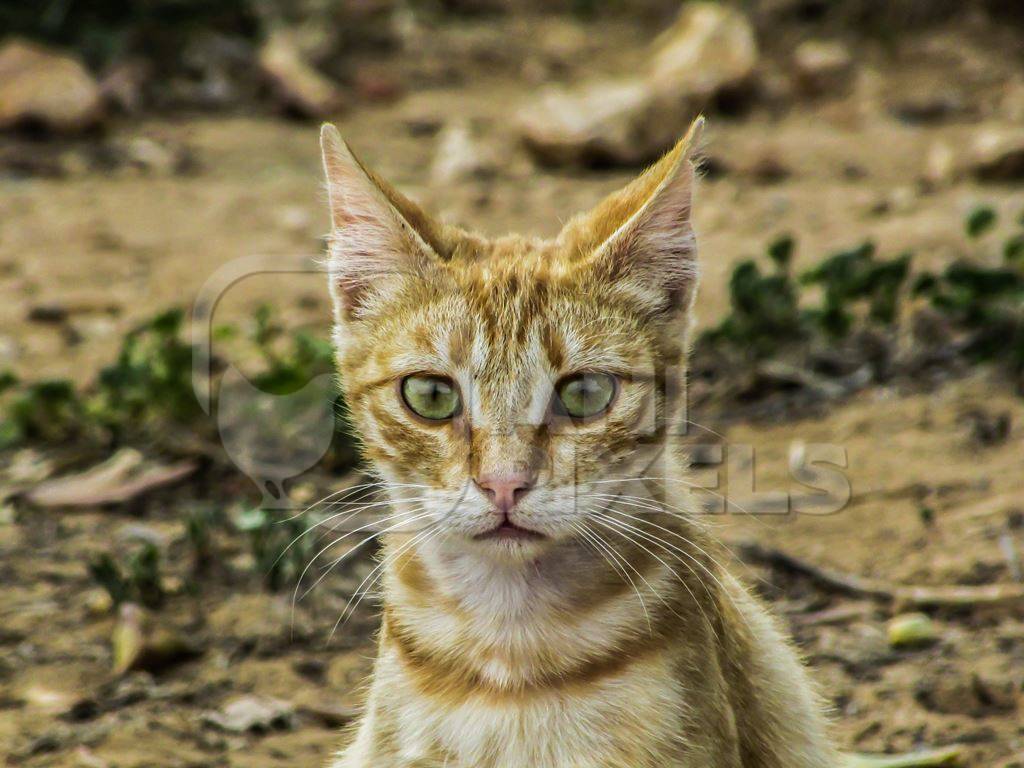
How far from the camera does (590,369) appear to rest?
3061 mm

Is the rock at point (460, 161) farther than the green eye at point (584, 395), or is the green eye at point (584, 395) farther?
the rock at point (460, 161)

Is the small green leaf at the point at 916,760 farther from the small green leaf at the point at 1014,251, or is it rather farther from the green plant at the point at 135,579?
the small green leaf at the point at 1014,251

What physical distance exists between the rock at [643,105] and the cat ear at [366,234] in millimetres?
5072

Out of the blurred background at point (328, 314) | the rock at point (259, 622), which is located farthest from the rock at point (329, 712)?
the rock at point (259, 622)

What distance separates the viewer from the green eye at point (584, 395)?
304cm

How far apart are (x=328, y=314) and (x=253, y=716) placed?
2.94m

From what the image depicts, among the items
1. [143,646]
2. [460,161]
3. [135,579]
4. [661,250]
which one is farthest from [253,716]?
[460,161]

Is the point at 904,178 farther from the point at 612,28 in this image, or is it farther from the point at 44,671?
the point at 44,671

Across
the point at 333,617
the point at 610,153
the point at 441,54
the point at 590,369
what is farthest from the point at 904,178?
the point at 590,369

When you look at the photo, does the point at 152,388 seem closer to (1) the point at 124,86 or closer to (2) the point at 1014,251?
(2) the point at 1014,251

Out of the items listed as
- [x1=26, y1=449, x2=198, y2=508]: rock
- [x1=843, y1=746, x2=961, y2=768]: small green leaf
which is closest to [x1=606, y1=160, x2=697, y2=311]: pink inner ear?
[x1=843, y1=746, x2=961, y2=768]: small green leaf

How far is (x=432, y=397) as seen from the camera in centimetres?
310

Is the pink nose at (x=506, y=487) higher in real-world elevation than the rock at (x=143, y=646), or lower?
higher

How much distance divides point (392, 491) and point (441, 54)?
7.44m
